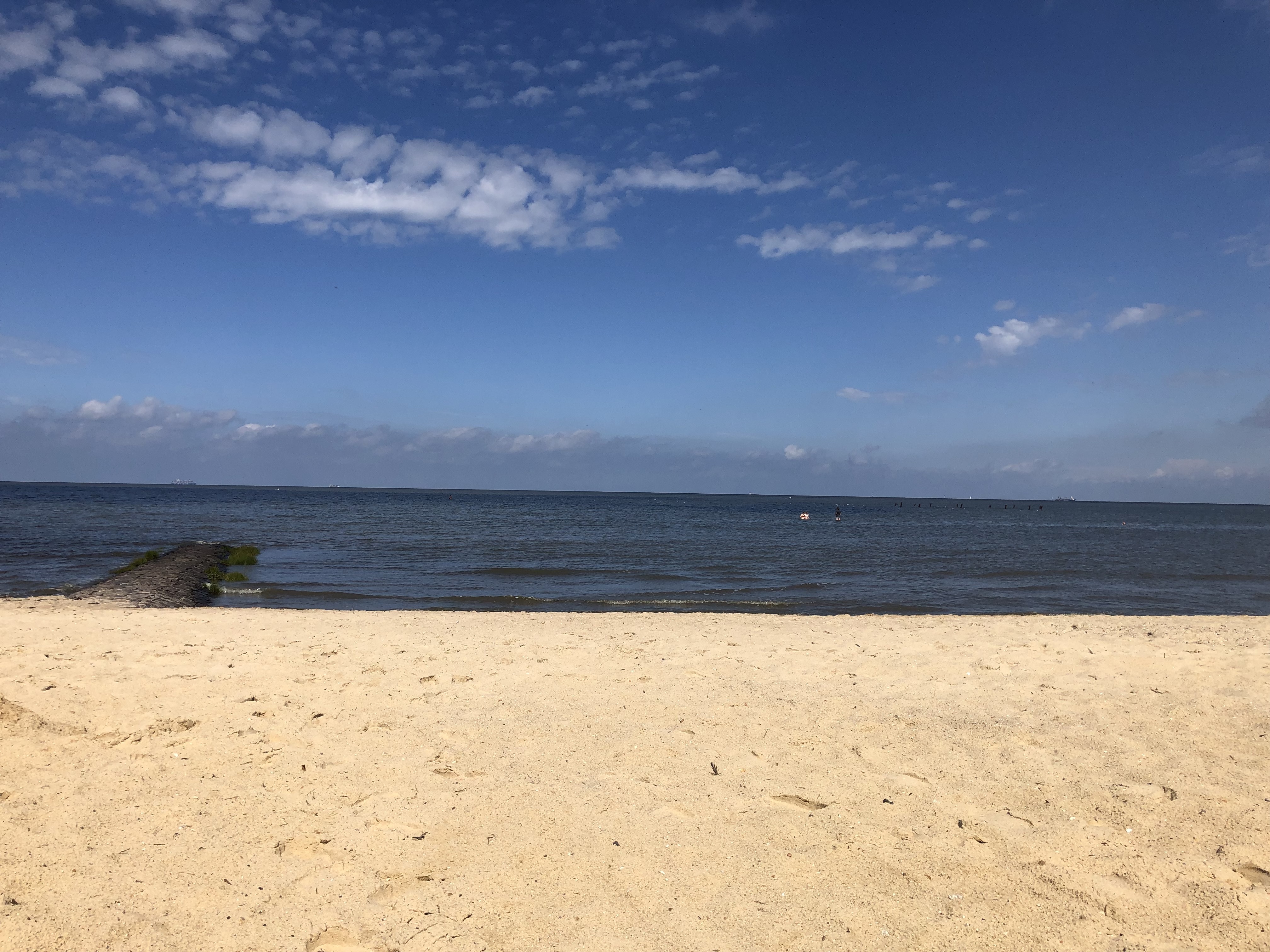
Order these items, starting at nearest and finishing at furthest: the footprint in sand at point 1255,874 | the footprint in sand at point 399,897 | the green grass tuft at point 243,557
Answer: the footprint in sand at point 399,897 < the footprint in sand at point 1255,874 < the green grass tuft at point 243,557

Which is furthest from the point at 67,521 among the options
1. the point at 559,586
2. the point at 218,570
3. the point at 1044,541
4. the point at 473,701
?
the point at 1044,541

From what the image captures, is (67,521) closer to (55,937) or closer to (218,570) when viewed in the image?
(218,570)

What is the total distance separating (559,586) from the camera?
68.5 ft

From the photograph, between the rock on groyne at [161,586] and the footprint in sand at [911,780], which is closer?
the footprint in sand at [911,780]

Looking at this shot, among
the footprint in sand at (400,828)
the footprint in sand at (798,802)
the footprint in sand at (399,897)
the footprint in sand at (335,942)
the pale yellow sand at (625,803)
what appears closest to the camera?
the footprint in sand at (335,942)

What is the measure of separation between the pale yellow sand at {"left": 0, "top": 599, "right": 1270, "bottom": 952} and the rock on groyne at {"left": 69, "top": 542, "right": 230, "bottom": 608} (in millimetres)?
7147

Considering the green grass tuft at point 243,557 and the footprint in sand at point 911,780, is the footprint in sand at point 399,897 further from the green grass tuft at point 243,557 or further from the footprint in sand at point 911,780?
the green grass tuft at point 243,557

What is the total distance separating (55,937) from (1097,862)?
5.58m

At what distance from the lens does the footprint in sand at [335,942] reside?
353cm

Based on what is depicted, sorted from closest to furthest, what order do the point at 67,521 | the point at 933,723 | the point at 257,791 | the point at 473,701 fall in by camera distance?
the point at 257,791, the point at 933,723, the point at 473,701, the point at 67,521

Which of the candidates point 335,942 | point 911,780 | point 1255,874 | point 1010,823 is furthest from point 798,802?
point 335,942

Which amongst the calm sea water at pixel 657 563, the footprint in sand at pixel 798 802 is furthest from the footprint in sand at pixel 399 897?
the calm sea water at pixel 657 563

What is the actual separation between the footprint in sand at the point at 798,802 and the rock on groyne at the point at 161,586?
1421 cm

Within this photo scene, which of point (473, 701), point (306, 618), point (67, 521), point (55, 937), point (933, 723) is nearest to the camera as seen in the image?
point (55, 937)
